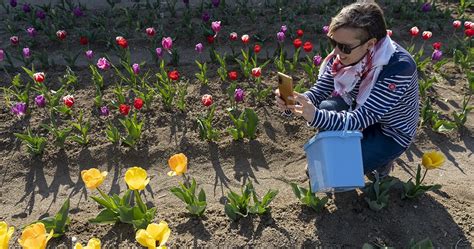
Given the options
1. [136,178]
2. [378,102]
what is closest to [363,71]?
[378,102]

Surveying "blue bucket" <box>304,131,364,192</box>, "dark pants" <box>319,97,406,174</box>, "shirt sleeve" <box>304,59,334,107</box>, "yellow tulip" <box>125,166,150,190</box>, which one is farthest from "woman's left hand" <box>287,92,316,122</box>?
"yellow tulip" <box>125,166,150,190</box>

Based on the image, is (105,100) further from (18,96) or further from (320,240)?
(320,240)

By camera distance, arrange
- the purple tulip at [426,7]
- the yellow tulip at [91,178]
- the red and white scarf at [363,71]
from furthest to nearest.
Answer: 1. the purple tulip at [426,7]
2. the red and white scarf at [363,71]
3. the yellow tulip at [91,178]

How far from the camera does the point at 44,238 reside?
204 cm

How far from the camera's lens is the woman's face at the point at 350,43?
7.97 ft

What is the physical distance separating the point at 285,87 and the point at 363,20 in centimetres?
52

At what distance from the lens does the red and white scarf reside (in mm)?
2498

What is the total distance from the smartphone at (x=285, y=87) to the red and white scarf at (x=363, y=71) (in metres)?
0.42

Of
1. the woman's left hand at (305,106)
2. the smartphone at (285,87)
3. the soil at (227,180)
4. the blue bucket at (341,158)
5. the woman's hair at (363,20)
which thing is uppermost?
the woman's hair at (363,20)

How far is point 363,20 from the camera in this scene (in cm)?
240

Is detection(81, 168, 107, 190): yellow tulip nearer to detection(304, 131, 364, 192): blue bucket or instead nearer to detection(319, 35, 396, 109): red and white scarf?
detection(304, 131, 364, 192): blue bucket

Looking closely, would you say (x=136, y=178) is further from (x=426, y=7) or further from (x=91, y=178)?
(x=426, y=7)

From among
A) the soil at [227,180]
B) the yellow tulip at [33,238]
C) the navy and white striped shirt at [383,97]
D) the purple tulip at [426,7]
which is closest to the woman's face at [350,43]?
the navy and white striped shirt at [383,97]

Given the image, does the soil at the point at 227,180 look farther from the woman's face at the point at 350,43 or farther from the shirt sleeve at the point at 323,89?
the woman's face at the point at 350,43
